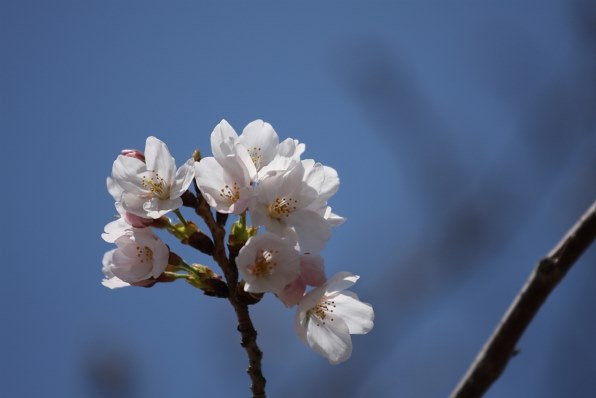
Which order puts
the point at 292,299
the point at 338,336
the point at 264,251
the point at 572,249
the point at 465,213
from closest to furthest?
the point at 572,249
the point at 264,251
the point at 292,299
the point at 338,336
the point at 465,213

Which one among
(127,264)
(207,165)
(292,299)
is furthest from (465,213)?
(127,264)

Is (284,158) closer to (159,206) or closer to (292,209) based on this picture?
(292,209)

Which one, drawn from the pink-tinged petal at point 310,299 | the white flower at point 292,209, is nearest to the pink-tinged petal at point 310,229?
the white flower at point 292,209

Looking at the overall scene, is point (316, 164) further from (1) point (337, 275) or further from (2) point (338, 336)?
(2) point (338, 336)

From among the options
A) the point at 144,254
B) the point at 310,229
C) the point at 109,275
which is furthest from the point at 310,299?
the point at 109,275

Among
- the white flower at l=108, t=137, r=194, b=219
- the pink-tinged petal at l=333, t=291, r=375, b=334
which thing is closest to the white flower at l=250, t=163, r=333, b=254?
the white flower at l=108, t=137, r=194, b=219

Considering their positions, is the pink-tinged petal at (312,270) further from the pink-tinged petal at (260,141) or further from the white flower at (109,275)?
the white flower at (109,275)
